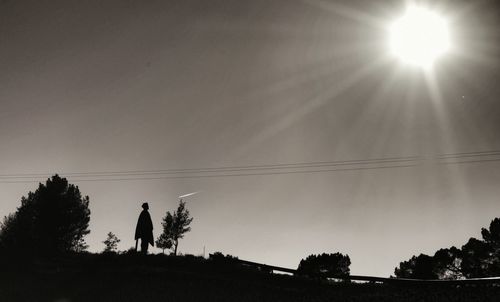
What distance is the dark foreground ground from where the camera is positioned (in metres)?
14.4

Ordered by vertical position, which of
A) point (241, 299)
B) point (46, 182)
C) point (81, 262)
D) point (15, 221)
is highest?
point (46, 182)

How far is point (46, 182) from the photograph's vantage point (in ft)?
178

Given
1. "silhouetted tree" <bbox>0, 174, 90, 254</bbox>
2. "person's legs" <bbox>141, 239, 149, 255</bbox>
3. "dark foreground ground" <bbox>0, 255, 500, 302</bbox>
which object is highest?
"silhouetted tree" <bbox>0, 174, 90, 254</bbox>

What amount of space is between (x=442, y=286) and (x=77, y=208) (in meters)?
54.9

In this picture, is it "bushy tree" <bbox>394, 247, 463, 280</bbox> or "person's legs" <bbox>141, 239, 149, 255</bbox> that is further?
"bushy tree" <bbox>394, 247, 463, 280</bbox>

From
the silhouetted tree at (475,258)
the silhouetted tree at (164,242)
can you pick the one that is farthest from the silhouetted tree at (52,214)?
the silhouetted tree at (475,258)

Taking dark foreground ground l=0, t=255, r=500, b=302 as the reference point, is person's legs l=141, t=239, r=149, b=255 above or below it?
above

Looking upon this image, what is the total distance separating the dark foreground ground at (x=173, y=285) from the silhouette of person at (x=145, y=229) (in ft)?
3.05

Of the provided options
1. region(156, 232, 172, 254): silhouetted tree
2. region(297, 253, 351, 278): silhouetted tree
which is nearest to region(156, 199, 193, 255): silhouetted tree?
region(156, 232, 172, 254): silhouetted tree

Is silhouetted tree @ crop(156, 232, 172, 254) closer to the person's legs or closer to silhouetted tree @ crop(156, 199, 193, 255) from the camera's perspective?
silhouetted tree @ crop(156, 199, 193, 255)

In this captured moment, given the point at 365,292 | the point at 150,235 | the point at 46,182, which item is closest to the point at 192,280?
the point at 150,235

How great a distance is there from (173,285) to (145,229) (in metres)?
6.57

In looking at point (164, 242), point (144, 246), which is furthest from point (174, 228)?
point (144, 246)

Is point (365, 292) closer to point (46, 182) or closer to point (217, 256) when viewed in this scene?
point (217, 256)
